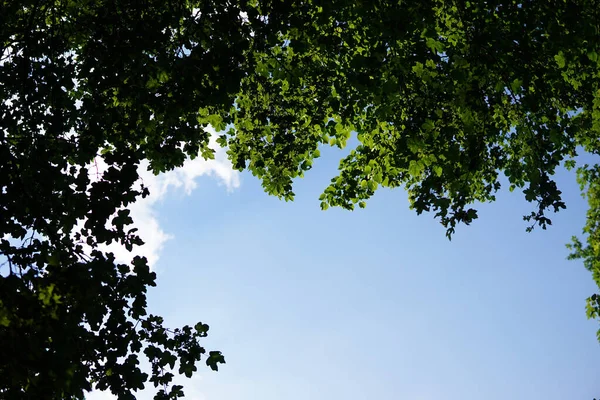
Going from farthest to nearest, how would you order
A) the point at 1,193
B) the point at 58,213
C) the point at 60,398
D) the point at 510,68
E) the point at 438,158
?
1. the point at 438,158
2. the point at 510,68
3. the point at 58,213
4. the point at 1,193
5. the point at 60,398

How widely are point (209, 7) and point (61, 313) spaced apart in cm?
506

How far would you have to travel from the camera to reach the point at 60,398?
13.8 feet

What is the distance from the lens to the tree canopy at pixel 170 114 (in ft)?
16.3

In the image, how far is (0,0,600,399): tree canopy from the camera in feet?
16.3

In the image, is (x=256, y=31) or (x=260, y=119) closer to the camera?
(x=256, y=31)

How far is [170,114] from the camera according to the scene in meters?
8.37

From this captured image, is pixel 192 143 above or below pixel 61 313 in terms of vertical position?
above

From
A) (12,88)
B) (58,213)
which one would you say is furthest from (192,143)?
(58,213)

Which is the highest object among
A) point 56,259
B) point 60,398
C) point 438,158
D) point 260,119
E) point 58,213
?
point 260,119

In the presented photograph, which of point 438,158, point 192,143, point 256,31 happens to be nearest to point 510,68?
point 438,158

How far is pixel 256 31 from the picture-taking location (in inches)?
302

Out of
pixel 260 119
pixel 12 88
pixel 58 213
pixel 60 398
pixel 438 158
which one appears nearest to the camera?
pixel 60 398

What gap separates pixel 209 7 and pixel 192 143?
3783mm

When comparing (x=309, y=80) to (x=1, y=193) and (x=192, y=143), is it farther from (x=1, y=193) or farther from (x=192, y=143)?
(x=1, y=193)
